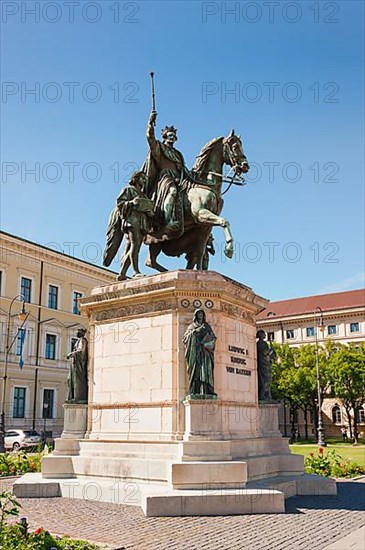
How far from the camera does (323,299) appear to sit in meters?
85.9

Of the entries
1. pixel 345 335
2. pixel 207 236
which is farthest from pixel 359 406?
pixel 207 236

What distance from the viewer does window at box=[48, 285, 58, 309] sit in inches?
2260

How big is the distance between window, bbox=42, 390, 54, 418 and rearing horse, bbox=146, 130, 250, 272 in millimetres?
40547

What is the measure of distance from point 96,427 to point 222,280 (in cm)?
448

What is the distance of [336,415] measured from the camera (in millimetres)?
74312

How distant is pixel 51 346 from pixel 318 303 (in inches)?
1683

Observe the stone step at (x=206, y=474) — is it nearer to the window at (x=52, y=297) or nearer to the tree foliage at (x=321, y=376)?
the window at (x=52, y=297)

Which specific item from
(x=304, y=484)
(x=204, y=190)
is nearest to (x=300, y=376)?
(x=304, y=484)

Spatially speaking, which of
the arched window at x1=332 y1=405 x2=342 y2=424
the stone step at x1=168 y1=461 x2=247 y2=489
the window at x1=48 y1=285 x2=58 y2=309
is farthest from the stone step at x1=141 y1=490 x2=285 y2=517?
the arched window at x1=332 y1=405 x2=342 y2=424

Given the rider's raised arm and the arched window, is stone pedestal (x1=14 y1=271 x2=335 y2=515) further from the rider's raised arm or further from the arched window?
the arched window

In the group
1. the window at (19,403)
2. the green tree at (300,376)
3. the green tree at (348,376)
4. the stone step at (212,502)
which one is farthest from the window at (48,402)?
the stone step at (212,502)

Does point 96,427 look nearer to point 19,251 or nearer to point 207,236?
point 207,236

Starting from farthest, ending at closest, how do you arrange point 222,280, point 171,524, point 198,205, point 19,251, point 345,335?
point 345,335 < point 19,251 < point 198,205 < point 222,280 < point 171,524

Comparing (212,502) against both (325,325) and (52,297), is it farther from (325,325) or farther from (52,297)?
(325,325)
